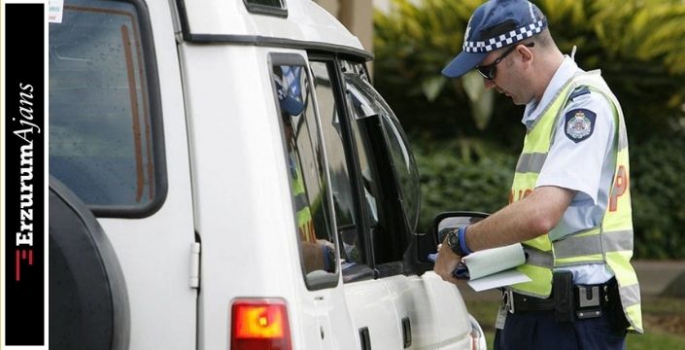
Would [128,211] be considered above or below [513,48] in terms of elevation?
below

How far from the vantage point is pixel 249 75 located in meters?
3.65

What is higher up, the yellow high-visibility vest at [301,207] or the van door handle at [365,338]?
the yellow high-visibility vest at [301,207]

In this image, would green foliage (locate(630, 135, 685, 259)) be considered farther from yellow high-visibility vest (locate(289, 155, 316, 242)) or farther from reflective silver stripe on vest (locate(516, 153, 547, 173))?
yellow high-visibility vest (locate(289, 155, 316, 242))

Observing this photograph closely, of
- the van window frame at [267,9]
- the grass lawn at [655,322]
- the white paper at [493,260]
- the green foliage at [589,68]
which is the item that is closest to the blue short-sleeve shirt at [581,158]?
the white paper at [493,260]

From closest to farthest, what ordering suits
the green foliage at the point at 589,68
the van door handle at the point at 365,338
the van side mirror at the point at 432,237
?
the van door handle at the point at 365,338
the van side mirror at the point at 432,237
the green foliage at the point at 589,68

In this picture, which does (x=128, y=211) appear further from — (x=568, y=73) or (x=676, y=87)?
(x=676, y=87)

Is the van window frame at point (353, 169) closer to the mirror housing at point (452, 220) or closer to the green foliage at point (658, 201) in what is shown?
the mirror housing at point (452, 220)

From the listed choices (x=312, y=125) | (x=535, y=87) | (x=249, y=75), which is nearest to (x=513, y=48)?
(x=535, y=87)

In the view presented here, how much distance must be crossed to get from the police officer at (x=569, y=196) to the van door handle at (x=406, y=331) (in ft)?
0.78

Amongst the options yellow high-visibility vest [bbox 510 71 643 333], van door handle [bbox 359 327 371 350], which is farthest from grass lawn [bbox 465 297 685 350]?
van door handle [bbox 359 327 371 350]

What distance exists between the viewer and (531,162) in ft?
16.2

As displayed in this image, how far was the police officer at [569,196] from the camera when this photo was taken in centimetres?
476

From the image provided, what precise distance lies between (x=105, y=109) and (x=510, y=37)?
5.55 ft

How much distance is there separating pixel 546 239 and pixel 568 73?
0.54 m
